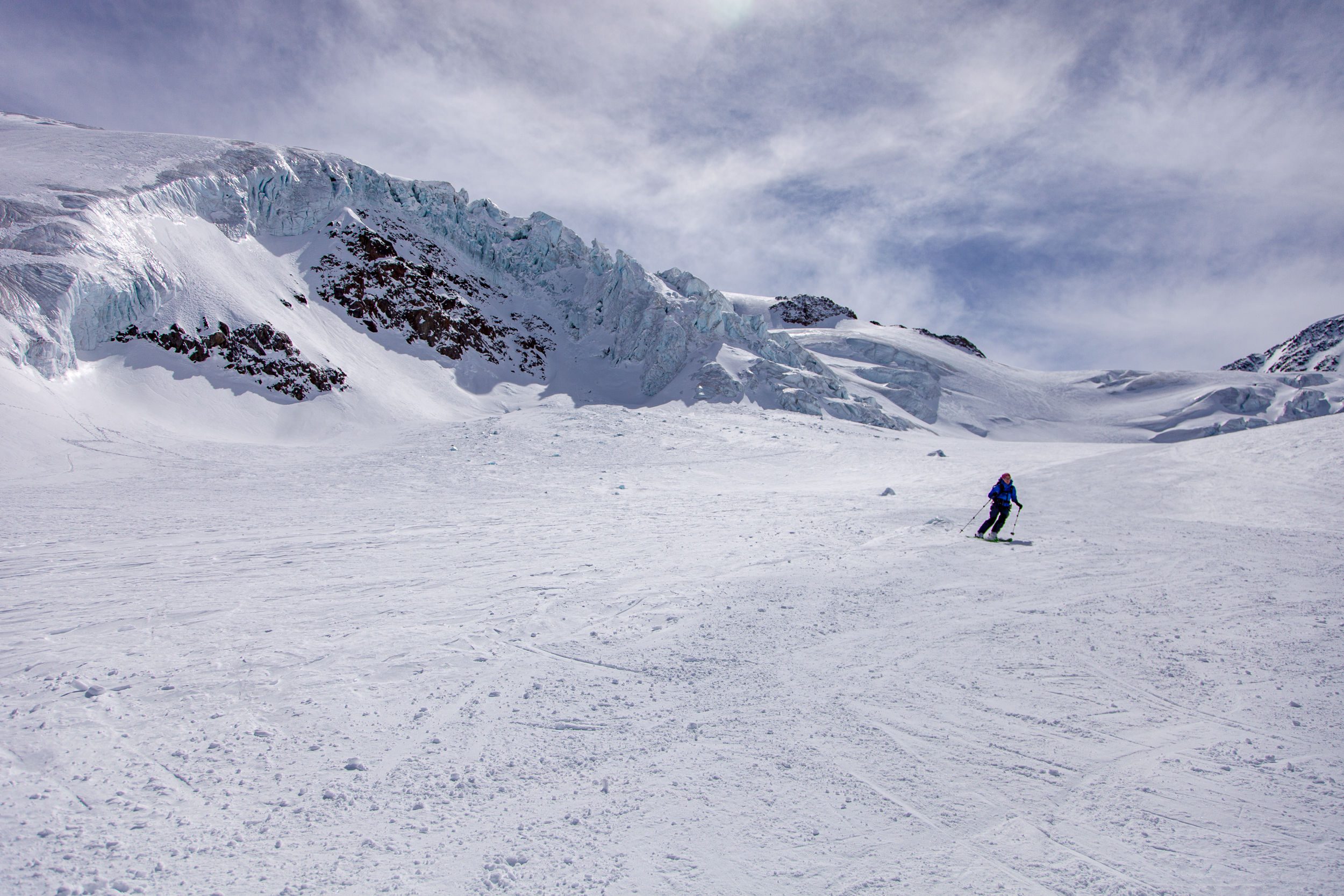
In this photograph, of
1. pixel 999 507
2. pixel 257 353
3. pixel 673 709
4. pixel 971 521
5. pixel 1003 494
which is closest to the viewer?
pixel 673 709

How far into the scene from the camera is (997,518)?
36.9 ft

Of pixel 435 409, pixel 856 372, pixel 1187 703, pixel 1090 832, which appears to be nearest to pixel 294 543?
pixel 1090 832

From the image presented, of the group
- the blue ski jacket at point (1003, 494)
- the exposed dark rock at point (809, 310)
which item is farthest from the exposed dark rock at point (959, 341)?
the blue ski jacket at point (1003, 494)

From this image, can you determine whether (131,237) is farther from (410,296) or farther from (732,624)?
(732,624)

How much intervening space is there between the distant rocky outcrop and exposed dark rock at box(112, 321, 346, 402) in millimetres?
133284

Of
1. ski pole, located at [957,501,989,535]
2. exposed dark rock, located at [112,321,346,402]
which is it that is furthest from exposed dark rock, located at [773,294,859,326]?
ski pole, located at [957,501,989,535]

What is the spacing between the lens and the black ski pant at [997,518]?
36.4ft

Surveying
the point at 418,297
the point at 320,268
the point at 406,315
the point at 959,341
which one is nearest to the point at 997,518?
the point at 406,315

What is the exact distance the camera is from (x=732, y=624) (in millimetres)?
6758

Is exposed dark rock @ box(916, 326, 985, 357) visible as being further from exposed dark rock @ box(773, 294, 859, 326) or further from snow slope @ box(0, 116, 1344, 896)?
snow slope @ box(0, 116, 1344, 896)

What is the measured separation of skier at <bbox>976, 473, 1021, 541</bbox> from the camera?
→ 36.4 ft

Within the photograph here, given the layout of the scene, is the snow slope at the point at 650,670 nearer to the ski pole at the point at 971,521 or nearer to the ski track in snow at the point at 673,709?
the ski track in snow at the point at 673,709

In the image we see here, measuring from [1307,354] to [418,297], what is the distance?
152 meters

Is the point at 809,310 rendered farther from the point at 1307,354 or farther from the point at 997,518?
the point at 997,518
